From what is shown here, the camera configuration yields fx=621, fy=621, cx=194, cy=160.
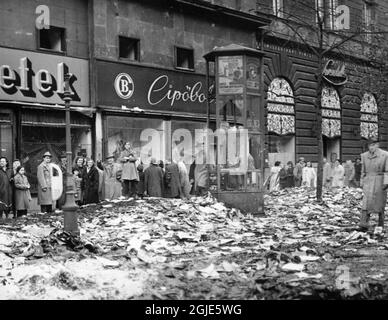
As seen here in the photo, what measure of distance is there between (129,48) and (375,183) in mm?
12186

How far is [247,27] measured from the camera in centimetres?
2697

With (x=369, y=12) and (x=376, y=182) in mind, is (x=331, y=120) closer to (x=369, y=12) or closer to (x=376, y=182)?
(x=369, y=12)

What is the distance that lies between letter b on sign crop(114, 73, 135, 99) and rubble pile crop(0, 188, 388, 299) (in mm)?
6539

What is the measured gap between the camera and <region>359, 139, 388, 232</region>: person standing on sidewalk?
12883mm

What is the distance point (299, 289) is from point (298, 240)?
15.5 ft

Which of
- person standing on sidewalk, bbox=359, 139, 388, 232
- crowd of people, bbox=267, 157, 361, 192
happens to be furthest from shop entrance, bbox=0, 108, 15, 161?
crowd of people, bbox=267, 157, 361, 192

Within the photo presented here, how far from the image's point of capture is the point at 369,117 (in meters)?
35.0

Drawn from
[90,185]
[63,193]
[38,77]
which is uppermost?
[38,77]

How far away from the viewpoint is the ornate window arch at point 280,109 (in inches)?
1091

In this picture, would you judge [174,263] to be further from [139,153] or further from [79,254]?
[139,153]

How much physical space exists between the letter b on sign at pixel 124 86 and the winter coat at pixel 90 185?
5.69 metres

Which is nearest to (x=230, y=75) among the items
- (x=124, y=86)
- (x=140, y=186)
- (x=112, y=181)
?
(x=140, y=186)

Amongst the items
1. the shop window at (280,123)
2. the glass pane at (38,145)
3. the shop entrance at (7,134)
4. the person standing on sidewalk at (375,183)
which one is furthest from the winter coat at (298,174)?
the person standing on sidewalk at (375,183)

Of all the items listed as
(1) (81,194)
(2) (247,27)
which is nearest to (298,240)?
(1) (81,194)
